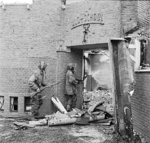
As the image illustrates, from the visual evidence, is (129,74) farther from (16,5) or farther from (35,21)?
(16,5)

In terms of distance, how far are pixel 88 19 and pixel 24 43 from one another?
262cm

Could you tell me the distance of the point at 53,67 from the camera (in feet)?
31.5

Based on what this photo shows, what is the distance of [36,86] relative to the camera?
343 inches

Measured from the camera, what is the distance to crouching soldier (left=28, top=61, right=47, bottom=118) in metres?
8.70

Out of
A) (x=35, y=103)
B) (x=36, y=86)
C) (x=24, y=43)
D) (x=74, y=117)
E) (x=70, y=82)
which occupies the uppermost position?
(x=24, y=43)

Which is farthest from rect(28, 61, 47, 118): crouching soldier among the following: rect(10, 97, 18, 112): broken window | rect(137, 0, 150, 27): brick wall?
rect(137, 0, 150, 27): brick wall

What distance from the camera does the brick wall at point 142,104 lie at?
5930mm

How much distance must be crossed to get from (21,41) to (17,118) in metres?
2.91

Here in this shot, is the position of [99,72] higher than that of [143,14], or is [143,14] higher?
[143,14]

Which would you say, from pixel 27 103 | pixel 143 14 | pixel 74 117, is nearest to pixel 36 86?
pixel 27 103

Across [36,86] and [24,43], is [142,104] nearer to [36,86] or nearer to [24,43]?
[36,86]

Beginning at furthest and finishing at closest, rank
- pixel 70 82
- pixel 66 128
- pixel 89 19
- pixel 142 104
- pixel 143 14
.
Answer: pixel 70 82 < pixel 89 19 < pixel 143 14 < pixel 66 128 < pixel 142 104

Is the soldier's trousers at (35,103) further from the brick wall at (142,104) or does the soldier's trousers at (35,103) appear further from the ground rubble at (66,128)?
the brick wall at (142,104)

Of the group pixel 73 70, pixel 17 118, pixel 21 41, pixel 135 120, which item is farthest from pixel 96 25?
pixel 17 118
